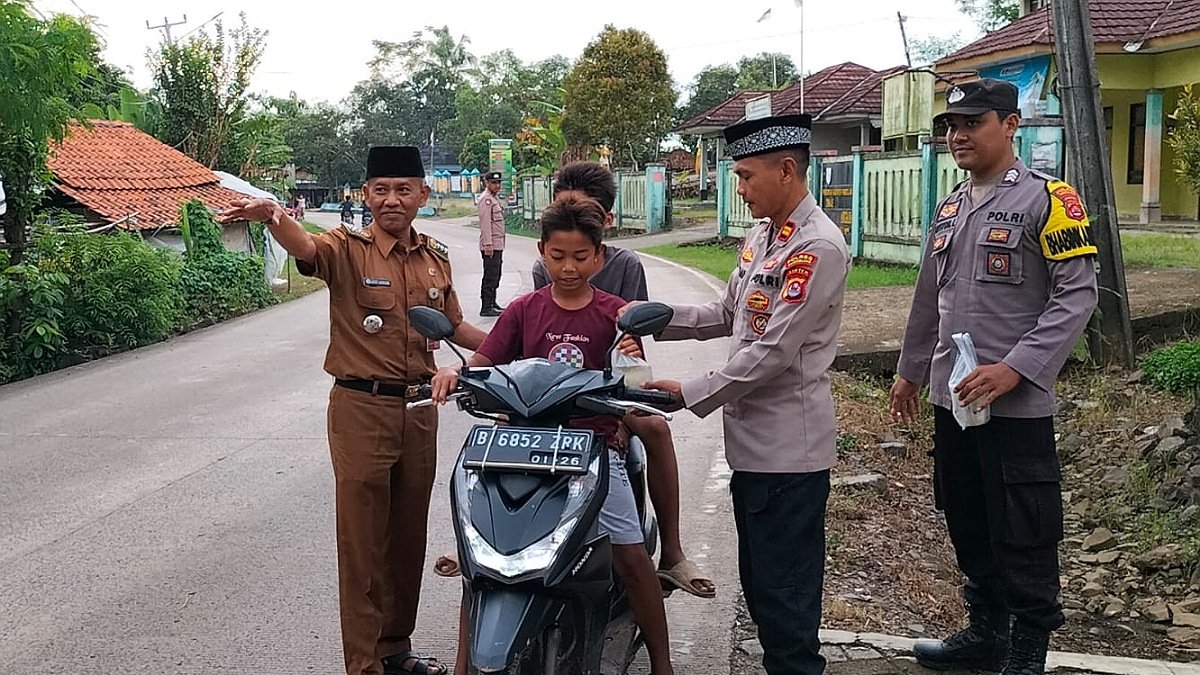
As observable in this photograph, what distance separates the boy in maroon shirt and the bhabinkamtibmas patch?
4.43 ft

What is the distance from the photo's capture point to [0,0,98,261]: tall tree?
33.9 ft

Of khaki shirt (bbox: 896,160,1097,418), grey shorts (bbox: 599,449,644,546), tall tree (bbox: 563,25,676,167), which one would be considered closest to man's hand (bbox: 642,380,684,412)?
grey shorts (bbox: 599,449,644,546)

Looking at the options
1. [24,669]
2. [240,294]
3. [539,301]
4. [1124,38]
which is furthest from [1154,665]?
[1124,38]

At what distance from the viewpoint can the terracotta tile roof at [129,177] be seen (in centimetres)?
1775

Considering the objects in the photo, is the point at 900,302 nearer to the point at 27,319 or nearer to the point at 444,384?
the point at 27,319

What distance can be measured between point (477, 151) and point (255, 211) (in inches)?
2351

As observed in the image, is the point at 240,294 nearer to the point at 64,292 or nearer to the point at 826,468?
the point at 64,292

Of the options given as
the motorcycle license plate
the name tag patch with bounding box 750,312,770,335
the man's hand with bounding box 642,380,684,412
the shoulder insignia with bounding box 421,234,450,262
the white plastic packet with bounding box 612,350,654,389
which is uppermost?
the shoulder insignia with bounding box 421,234,450,262

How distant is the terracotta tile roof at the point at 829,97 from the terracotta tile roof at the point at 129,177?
510 inches

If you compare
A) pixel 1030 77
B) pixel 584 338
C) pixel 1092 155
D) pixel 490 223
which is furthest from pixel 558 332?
pixel 1030 77

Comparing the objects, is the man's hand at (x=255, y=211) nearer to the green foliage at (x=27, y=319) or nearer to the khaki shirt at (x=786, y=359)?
the khaki shirt at (x=786, y=359)

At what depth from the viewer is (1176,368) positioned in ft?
25.4

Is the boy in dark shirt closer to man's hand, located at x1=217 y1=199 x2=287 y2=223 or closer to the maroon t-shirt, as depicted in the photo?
the maroon t-shirt

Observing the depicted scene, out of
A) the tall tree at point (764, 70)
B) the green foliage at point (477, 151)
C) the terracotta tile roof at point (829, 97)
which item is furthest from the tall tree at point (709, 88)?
the terracotta tile roof at point (829, 97)
